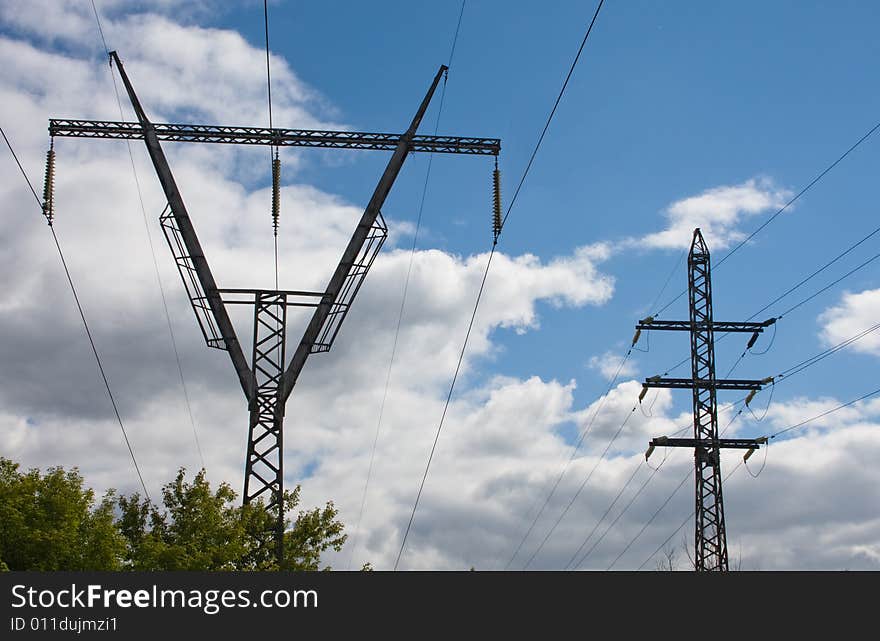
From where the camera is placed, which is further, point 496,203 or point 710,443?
point 710,443

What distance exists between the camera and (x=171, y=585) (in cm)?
1686

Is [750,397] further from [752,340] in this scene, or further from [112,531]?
[112,531]

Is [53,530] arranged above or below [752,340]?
below

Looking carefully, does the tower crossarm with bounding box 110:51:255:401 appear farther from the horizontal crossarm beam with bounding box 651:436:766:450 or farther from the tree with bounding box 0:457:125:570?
the horizontal crossarm beam with bounding box 651:436:766:450

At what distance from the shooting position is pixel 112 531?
2981cm

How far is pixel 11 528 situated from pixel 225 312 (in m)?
8.65

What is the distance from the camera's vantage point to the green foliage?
29.3m

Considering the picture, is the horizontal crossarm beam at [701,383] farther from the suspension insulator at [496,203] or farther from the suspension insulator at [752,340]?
the suspension insulator at [496,203]

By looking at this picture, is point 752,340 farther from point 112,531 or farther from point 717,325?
point 112,531

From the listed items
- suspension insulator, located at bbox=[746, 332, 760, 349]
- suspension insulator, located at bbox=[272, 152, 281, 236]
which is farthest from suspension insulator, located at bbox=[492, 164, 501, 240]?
suspension insulator, located at bbox=[746, 332, 760, 349]

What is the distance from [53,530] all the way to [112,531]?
152cm

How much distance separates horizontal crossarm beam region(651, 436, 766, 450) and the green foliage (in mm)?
17197

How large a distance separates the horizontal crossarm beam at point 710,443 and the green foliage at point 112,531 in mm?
17197

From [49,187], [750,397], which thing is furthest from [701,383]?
[49,187]
